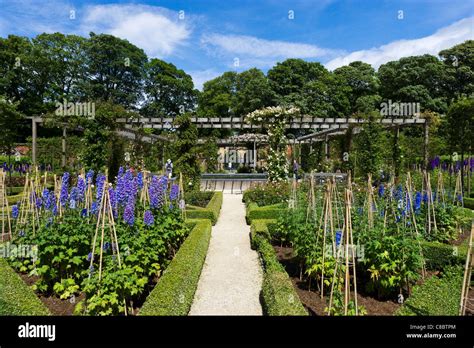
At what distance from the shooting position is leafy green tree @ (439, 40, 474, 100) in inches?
1183

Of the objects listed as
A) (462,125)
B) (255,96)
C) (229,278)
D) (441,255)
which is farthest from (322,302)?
(255,96)

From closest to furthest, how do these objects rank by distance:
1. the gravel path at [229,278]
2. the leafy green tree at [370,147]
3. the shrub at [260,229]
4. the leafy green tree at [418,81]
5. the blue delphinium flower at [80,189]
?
the gravel path at [229,278] < the blue delphinium flower at [80,189] < the shrub at [260,229] < the leafy green tree at [370,147] < the leafy green tree at [418,81]

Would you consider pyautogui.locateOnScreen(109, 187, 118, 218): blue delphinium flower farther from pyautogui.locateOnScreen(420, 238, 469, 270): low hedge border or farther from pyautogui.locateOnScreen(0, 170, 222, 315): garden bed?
pyautogui.locateOnScreen(420, 238, 469, 270): low hedge border

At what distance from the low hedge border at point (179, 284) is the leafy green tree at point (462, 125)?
12467mm

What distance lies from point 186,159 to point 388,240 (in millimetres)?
10550

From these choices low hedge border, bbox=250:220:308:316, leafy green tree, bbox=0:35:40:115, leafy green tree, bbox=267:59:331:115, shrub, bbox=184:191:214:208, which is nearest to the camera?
low hedge border, bbox=250:220:308:316

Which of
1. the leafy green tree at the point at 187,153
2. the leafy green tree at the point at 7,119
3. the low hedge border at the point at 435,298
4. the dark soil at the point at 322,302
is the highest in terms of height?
the leafy green tree at the point at 7,119

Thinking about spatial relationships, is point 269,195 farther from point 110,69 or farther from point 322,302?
point 110,69

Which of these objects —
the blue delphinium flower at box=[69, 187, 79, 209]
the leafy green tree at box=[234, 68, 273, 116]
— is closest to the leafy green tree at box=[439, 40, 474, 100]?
the leafy green tree at box=[234, 68, 273, 116]

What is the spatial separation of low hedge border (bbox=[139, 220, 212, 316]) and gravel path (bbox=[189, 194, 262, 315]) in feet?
0.67

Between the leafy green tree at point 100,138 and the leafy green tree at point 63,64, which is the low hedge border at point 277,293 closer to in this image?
the leafy green tree at point 100,138

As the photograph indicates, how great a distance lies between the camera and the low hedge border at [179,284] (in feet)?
A: 13.6

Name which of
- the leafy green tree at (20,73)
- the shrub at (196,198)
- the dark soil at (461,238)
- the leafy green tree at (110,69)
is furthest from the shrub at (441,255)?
the leafy green tree at (20,73)
